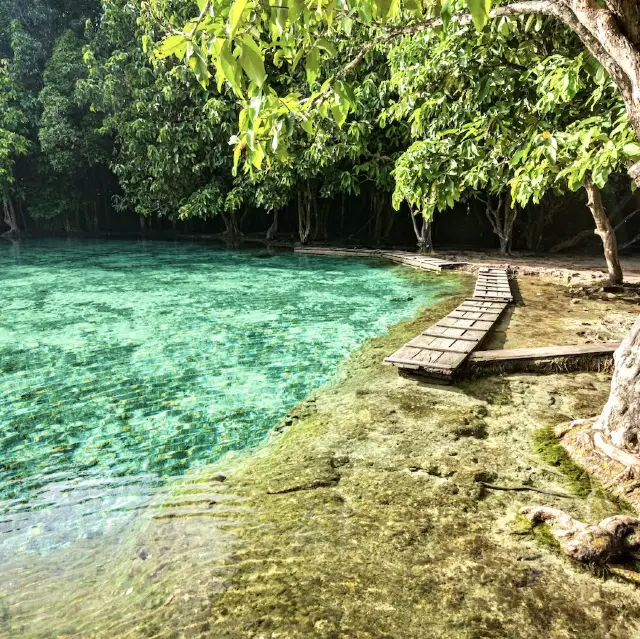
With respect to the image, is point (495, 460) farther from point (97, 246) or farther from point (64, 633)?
point (97, 246)

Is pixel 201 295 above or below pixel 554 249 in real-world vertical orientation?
below

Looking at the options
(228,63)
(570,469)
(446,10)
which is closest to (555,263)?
(570,469)

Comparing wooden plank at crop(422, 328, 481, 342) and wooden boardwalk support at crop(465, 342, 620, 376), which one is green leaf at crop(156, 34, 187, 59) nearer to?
wooden boardwalk support at crop(465, 342, 620, 376)

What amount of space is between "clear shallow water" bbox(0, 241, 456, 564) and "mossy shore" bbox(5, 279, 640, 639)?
45 centimetres

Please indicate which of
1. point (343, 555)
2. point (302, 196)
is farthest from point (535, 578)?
point (302, 196)

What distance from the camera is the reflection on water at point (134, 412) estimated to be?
2.15 metres

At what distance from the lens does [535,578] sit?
2.02 metres

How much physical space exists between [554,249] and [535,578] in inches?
598

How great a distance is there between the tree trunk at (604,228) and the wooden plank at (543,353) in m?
3.75

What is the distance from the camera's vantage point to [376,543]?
2270 millimetres

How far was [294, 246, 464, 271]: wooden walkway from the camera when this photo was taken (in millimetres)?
12115

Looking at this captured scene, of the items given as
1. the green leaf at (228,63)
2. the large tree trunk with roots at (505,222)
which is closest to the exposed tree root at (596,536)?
the green leaf at (228,63)

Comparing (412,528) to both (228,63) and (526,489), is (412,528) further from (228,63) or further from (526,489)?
(228,63)

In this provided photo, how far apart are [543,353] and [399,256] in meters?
9.93
